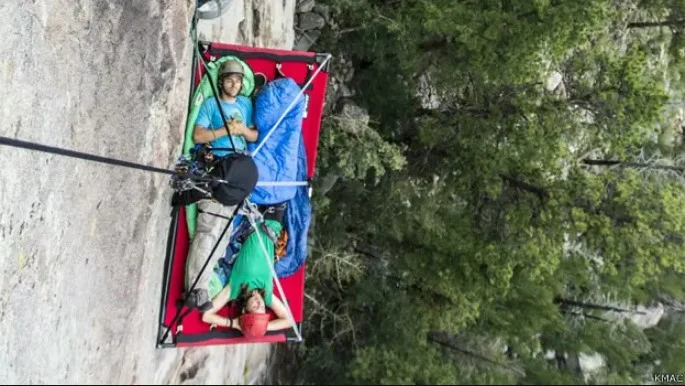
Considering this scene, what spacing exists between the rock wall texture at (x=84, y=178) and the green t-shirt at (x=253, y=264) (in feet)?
2.58

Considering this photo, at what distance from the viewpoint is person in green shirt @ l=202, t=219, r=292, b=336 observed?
5.29 meters

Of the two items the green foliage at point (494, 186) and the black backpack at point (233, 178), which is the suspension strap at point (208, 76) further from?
Answer: the green foliage at point (494, 186)

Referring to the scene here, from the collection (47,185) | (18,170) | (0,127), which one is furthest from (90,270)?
(0,127)

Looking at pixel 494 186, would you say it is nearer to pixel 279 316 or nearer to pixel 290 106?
pixel 290 106

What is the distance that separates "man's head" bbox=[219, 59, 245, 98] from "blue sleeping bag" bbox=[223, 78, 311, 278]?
354mm

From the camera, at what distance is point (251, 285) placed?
5.36 metres

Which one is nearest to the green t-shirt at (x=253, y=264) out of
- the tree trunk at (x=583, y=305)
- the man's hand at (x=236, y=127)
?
the man's hand at (x=236, y=127)

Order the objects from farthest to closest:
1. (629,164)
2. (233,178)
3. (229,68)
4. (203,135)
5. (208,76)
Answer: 1. (629,164)
2. (229,68)
3. (203,135)
4. (208,76)
5. (233,178)

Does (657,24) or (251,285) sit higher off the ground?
(657,24)

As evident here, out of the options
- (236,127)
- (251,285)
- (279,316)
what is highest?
(236,127)

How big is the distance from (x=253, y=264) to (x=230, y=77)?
1.72 m

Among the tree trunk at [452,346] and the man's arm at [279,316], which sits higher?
the man's arm at [279,316]

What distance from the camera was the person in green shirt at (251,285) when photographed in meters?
5.29

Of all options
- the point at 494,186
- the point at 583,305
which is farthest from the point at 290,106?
the point at 583,305
